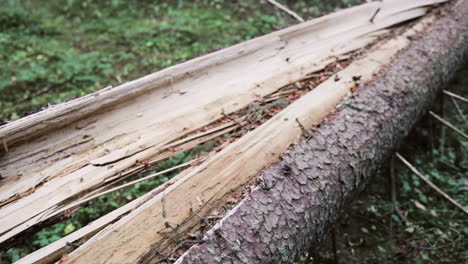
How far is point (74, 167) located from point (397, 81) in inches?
79.0

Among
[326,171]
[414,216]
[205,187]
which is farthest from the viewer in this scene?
[414,216]

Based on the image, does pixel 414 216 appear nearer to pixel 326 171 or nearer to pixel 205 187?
pixel 326 171

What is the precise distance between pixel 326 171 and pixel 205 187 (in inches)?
23.4

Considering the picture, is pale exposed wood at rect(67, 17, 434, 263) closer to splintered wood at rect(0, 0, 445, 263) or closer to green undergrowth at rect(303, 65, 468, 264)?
splintered wood at rect(0, 0, 445, 263)

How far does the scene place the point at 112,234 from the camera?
129 cm

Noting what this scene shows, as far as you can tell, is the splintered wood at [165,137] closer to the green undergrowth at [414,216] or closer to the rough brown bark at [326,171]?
the rough brown bark at [326,171]

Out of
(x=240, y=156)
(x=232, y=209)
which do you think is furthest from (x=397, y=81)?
(x=232, y=209)

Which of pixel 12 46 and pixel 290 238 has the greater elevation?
pixel 12 46

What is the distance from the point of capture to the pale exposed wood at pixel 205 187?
4.15ft

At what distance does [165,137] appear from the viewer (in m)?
1.79

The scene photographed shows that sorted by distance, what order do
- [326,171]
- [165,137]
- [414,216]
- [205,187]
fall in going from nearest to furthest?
[205,187]
[326,171]
[165,137]
[414,216]

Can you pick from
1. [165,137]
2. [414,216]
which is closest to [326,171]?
[165,137]

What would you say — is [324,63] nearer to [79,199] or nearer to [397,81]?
[397,81]

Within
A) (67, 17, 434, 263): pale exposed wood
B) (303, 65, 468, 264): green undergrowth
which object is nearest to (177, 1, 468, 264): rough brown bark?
(67, 17, 434, 263): pale exposed wood
